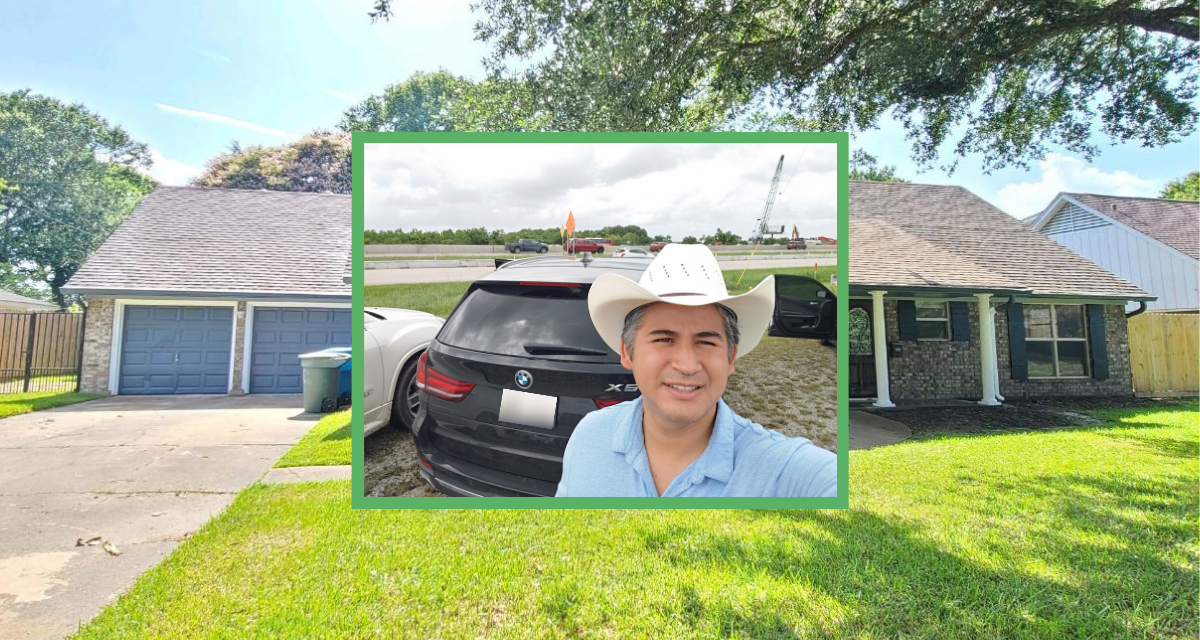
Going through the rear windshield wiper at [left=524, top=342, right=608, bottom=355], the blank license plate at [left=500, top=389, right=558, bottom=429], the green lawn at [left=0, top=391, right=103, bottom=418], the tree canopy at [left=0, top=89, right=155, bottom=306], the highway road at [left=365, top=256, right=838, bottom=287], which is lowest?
the green lawn at [left=0, top=391, right=103, bottom=418]

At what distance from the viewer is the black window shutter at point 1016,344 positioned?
13.9m

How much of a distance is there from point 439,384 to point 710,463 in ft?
4.14

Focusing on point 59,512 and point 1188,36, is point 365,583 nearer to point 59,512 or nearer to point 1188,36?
point 59,512

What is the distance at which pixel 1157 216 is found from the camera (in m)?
21.1

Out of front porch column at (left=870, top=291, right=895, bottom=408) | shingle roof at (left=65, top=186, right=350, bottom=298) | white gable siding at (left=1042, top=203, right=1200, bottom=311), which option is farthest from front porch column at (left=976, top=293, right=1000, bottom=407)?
shingle roof at (left=65, top=186, right=350, bottom=298)

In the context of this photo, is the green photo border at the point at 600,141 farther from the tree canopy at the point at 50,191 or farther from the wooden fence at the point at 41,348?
the tree canopy at the point at 50,191

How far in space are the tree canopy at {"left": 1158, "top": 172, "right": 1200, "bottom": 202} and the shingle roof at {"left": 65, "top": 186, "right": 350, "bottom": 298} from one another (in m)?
43.1

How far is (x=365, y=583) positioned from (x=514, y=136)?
310 cm

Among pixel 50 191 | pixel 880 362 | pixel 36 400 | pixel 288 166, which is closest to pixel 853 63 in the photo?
pixel 880 362

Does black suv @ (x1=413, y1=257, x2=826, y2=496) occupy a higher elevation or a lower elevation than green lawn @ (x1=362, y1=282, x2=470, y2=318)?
lower

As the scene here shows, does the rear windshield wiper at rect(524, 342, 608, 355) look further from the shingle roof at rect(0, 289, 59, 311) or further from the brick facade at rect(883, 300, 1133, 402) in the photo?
the shingle roof at rect(0, 289, 59, 311)

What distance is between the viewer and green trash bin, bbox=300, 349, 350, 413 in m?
10.5

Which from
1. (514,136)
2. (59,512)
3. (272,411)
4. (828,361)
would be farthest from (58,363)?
(828,361)

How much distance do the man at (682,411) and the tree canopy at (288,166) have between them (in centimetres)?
3686
